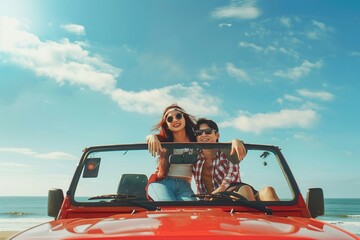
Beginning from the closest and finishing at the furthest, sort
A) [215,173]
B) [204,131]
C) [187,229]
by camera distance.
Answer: [187,229] < [215,173] < [204,131]

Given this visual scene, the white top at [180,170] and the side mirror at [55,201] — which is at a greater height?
the white top at [180,170]

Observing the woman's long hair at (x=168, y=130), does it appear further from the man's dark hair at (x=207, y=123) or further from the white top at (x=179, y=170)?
the white top at (x=179, y=170)

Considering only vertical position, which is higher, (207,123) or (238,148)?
(207,123)

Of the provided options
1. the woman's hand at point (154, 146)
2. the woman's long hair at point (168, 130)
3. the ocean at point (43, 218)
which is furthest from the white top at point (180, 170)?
the ocean at point (43, 218)

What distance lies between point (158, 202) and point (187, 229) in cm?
124

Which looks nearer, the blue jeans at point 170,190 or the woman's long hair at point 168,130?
the blue jeans at point 170,190

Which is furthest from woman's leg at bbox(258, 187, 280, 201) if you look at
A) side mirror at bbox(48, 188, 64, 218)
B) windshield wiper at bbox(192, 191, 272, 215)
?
side mirror at bbox(48, 188, 64, 218)

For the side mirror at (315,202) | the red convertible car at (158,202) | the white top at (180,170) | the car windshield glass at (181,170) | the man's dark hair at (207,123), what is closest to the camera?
the red convertible car at (158,202)

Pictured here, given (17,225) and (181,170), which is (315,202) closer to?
(181,170)

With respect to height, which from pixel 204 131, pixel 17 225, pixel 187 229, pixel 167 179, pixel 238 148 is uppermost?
pixel 204 131

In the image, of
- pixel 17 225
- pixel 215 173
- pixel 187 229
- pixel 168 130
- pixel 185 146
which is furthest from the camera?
pixel 17 225

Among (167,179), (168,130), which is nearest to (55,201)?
(167,179)

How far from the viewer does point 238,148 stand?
3.58 m

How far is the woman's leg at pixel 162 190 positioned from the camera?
3.43 meters
